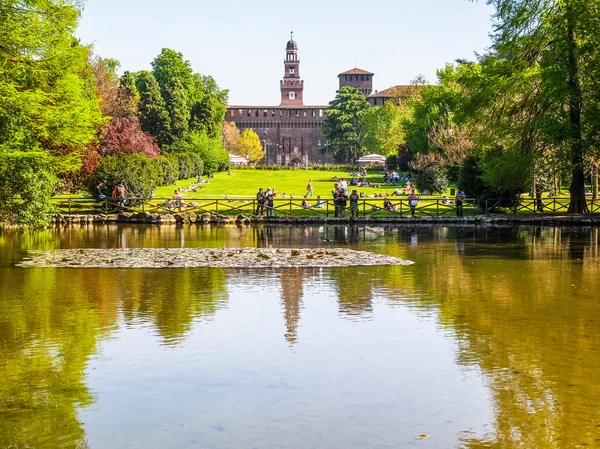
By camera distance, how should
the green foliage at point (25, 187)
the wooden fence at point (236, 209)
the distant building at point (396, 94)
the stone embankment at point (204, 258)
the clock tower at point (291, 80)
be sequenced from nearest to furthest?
the stone embankment at point (204, 258)
the green foliage at point (25, 187)
the wooden fence at point (236, 209)
the distant building at point (396, 94)
the clock tower at point (291, 80)

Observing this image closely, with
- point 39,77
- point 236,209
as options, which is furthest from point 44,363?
point 236,209

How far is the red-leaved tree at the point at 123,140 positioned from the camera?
2201 inches

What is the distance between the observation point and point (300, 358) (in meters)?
11.0

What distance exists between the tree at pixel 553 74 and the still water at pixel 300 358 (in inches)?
631

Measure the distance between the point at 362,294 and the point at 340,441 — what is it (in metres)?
8.17

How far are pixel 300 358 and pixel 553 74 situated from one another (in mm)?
26175

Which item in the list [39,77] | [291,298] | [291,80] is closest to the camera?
[291,298]

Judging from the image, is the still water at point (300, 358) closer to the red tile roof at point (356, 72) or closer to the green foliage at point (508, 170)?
the green foliage at point (508, 170)

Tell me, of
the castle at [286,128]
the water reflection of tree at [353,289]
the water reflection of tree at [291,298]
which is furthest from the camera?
the castle at [286,128]

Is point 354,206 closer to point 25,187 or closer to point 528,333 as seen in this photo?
point 25,187

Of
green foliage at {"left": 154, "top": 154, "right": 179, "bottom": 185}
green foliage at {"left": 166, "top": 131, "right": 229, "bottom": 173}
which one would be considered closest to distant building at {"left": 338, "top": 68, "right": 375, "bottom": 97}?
green foliage at {"left": 166, "top": 131, "right": 229, "bottom": 173}

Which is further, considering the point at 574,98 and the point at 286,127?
the point at 286,127

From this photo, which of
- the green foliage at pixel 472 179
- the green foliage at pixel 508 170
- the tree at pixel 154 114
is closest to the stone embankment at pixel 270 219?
the green foliage at pixel 508 170

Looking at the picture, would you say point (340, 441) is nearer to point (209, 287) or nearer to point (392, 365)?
point (392, 365)
